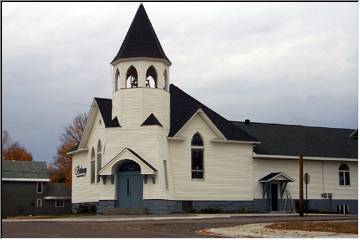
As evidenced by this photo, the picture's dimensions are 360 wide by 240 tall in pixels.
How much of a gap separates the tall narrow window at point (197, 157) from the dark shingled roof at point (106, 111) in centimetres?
522

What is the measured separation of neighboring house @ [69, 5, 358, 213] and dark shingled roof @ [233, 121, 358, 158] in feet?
0.55

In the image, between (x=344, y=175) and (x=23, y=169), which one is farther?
(x=23, y=169)

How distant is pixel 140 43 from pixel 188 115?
5.54m

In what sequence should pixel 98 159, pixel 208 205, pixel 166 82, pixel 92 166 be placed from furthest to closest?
pixel 92 166 → pixel 98 159 → pixel 208 205 → pixel 166 82

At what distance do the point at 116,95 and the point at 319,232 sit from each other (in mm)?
23878

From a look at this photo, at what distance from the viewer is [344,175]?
165ft

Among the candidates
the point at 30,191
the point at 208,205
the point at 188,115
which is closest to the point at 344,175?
the point at 208,205

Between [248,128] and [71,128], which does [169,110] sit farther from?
[71,128]

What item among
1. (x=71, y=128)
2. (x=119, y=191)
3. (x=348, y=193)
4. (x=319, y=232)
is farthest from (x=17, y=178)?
(x=319, y=232)

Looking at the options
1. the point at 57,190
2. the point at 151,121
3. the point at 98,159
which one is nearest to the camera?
the point at 151,121

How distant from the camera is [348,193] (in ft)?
166

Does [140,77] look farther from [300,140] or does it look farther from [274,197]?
[300,140]

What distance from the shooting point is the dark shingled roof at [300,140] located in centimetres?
4903

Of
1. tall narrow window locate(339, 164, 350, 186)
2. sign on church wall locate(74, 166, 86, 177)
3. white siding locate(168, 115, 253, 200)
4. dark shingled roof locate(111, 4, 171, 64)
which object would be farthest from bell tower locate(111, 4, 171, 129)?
tall narrow window locate(339, 164, 350, 186)
